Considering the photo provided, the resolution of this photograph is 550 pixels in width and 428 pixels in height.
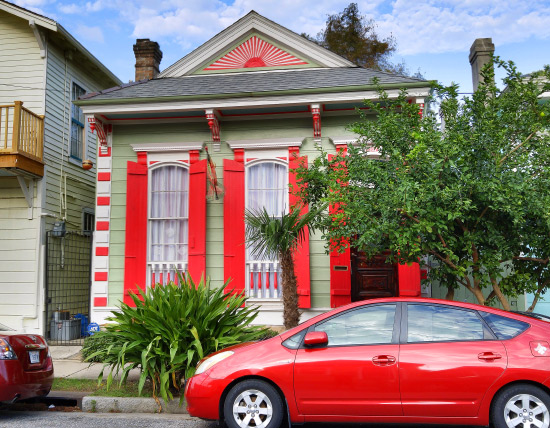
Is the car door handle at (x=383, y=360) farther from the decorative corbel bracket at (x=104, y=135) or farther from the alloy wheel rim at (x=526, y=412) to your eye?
the decorative corbel bracket at (x=104, y=135)

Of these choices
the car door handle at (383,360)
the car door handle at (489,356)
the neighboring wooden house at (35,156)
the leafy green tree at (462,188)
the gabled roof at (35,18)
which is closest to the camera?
the car door handle at (489,356)

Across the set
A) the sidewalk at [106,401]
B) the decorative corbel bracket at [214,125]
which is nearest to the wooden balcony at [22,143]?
the decorative corbel bracket at [214,125]

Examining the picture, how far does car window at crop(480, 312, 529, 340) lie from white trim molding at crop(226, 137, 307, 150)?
6202 millimetres

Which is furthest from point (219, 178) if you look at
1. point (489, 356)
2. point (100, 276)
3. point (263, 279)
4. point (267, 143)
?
point (489, 356)

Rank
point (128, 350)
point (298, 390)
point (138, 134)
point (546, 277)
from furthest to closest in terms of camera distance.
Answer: point (138, 134) < point (546, 277) < point (128, 350) < point (298, 390)

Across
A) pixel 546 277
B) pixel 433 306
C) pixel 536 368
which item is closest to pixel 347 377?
pixel 433 306

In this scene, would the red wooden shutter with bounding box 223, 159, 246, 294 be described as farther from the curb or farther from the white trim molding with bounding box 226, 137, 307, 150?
the curb

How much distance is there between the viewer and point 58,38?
12.5m

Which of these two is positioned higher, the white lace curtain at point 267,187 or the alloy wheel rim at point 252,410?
the white lace curtain at point 267,187

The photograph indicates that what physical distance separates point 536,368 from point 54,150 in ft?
35.8

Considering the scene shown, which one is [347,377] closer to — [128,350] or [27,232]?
[128,350]

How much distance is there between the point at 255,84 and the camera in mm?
11297

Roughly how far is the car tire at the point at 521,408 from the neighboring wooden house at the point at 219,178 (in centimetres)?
533

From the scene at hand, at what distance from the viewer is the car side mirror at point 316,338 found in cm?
534
